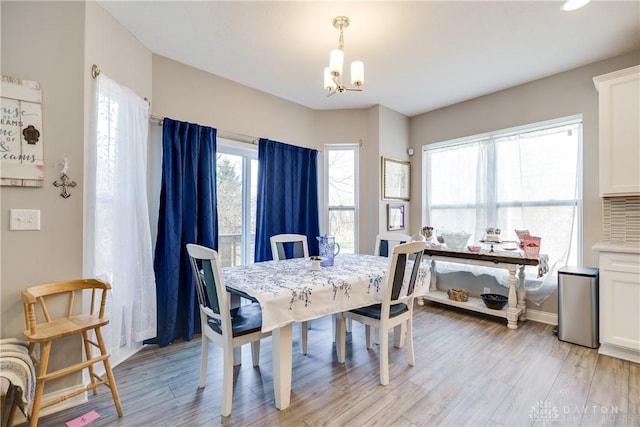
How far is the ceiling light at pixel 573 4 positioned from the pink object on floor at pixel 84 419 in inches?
157

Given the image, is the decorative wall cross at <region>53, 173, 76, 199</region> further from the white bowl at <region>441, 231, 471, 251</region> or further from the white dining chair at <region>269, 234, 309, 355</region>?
the white bowl at <region>441, 231, 471, 251</region>

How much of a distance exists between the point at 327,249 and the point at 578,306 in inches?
91.0

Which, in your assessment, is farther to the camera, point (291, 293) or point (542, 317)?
point (542, 317)

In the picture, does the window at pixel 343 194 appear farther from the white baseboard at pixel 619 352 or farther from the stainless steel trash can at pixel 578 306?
the white baseboard at pixel 619 352

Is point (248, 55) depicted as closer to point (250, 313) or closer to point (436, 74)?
point (436, 74)

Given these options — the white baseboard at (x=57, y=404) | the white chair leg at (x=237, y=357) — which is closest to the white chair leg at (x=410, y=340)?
the white chair leg at (x=237, y=357)

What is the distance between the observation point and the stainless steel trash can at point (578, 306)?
2.56 meters

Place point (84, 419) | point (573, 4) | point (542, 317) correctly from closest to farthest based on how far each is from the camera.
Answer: point (84, 419)
point (573, 4)
point (542, 317)

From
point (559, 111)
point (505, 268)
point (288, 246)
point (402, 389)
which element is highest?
point (559, 111)

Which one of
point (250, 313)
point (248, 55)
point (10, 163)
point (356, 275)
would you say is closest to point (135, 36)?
point (248, 55)

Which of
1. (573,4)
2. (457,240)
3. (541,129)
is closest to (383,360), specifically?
(457,240)

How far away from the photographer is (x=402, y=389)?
2.00m

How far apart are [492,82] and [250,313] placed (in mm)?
3481

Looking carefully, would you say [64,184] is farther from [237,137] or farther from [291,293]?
[237,137]
